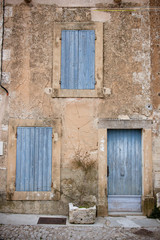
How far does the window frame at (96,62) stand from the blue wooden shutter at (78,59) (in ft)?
0.26

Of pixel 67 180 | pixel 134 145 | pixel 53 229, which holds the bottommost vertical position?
pixel 53 229

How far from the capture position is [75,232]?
4.88 m

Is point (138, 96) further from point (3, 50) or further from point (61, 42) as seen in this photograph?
point (3, 50)

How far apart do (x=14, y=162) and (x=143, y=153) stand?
3.17m

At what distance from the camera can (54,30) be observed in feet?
19.7

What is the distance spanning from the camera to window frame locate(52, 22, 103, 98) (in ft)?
19.5

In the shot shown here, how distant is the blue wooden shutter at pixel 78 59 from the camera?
5984mm

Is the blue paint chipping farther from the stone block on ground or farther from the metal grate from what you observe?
the metal grate

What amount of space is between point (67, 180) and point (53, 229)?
3.99ft

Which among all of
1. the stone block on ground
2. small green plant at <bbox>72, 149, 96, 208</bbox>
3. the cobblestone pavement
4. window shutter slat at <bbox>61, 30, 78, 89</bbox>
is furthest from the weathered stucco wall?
the cobblestone pavement

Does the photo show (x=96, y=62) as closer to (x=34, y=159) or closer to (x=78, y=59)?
(x=78, y=59)

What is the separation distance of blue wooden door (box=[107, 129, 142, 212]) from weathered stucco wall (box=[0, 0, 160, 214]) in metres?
A: 0.39

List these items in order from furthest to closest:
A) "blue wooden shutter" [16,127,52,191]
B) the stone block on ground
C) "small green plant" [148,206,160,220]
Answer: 1. "blue wooden shutter" [16,127,52,191]
2. "small green plant" [148,206,160,220]
3. the stone block on ground

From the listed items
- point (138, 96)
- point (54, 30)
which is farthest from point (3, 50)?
point (138, 96)
